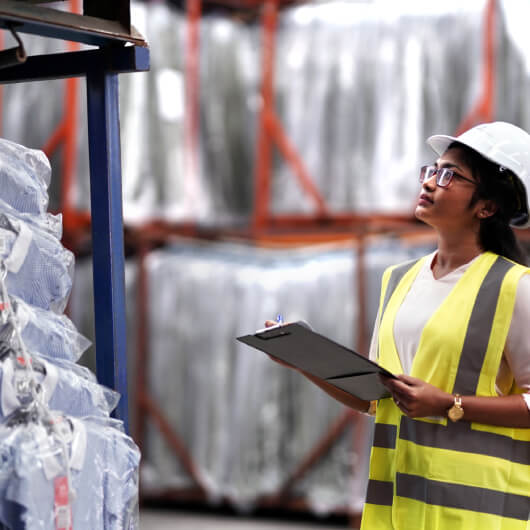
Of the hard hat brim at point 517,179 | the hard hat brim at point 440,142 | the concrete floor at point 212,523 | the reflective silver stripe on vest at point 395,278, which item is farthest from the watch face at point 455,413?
the concrete floor at point 212,523

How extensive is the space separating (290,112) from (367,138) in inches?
26.0

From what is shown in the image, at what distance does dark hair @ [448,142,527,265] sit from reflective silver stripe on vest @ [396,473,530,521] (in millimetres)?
632

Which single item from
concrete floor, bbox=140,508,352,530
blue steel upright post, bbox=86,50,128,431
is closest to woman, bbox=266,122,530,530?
blue steel upright post, bbox=86,50,128,431

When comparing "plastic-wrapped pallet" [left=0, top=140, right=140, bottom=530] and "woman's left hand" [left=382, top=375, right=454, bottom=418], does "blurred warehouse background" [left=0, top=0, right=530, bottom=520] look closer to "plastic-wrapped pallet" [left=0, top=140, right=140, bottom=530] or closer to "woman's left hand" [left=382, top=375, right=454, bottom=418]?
"woman's left hand" [left=382, top=375, right=454, bottom=418]

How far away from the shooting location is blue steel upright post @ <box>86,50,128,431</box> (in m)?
2.52

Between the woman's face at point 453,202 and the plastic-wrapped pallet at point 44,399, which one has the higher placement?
the woman's face at point 453,202

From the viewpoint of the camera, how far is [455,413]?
2.59m

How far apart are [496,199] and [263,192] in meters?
5.44

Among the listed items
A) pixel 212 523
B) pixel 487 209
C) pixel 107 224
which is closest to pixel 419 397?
pixel 487 209

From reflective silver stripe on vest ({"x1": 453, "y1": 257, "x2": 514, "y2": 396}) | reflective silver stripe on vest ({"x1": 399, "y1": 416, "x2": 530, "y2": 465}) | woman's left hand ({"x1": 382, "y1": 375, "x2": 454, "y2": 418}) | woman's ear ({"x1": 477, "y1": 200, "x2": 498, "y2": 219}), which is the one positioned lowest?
reflective silver stripe on vest ({"x1": 399, "y1": 416, "x2": 530, "y2": 465})

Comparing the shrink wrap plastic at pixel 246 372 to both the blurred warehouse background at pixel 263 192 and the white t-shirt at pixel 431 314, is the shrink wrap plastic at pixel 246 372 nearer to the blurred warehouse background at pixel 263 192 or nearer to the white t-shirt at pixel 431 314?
the blurred warehouse background at pixel 263 192

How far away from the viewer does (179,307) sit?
25.1 feet

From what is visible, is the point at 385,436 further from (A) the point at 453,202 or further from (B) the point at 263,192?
(B) the point at 263,192

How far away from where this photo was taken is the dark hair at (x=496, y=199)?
2.75 meters
